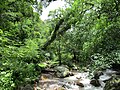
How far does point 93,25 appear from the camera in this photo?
6715 millimetres

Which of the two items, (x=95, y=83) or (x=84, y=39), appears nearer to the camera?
(x=84, y=39)

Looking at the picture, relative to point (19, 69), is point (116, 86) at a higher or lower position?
lower

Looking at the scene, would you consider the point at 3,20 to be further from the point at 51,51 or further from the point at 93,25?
the point at 51,51

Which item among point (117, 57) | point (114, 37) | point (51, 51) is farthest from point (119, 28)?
point (51, 51)

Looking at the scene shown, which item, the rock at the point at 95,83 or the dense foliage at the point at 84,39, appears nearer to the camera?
the dense foliage at the point at 84,39

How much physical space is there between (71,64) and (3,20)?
28.6 feet

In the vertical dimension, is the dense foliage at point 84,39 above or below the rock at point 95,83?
above

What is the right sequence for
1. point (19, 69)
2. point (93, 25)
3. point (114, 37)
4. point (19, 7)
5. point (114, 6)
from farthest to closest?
point (19, 7) < point (19, 69) < point (93, 25) < point (114, 6) < point (114, 37)

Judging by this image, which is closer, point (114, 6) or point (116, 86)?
point (114, 6)

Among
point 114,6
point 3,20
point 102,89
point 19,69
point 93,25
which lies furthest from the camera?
point 3,20

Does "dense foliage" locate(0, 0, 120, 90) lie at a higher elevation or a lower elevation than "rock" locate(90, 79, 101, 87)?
higher

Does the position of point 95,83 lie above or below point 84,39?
below

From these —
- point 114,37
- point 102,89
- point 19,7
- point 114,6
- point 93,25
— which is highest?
point 19,7

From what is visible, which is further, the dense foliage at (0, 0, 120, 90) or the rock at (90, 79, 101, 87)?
the rock at (90, 79, 101, 87)
